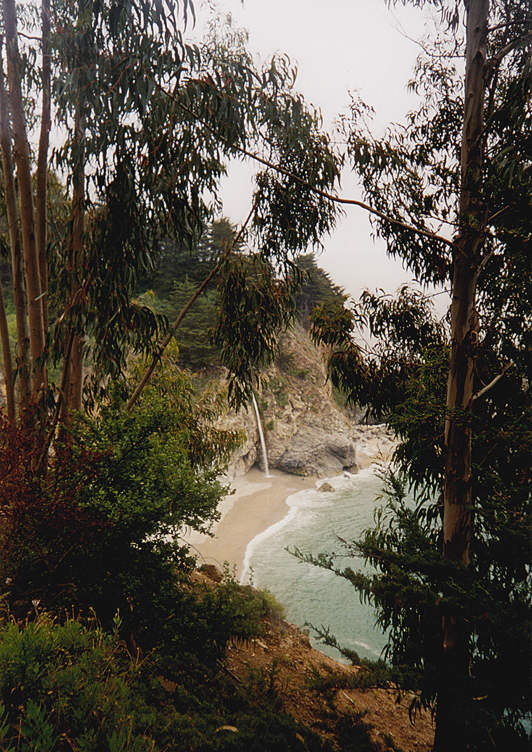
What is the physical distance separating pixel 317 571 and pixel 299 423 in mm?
9657

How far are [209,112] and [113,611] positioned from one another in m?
3.55

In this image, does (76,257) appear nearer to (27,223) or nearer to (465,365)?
(27,223)

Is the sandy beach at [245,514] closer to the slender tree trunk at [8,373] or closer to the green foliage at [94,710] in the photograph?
the slender tree trunk at [8,373]

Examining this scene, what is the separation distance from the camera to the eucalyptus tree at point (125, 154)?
269cm

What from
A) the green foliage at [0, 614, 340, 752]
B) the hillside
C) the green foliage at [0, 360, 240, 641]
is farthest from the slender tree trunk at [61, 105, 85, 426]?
the hillside

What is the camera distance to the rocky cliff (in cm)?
1630

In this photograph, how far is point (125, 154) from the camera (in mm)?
2930

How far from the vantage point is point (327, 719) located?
292cm

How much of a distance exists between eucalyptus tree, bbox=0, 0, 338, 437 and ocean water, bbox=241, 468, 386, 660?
297 centimetres

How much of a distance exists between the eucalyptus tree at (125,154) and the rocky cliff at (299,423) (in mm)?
11391

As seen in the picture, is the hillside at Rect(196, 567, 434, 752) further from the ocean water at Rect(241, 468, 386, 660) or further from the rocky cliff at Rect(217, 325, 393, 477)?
the rocky cliff at Rect(217, 325, 393, 477)

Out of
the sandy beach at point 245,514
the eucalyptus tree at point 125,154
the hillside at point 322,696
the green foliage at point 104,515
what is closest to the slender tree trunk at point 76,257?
the eucalyptus tree at point 125,154

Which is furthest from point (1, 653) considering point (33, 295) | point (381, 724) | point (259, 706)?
point (381, 724)

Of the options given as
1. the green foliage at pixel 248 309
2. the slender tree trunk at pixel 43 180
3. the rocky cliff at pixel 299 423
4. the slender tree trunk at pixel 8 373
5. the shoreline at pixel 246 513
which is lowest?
the shoreline at pixel 246 513
